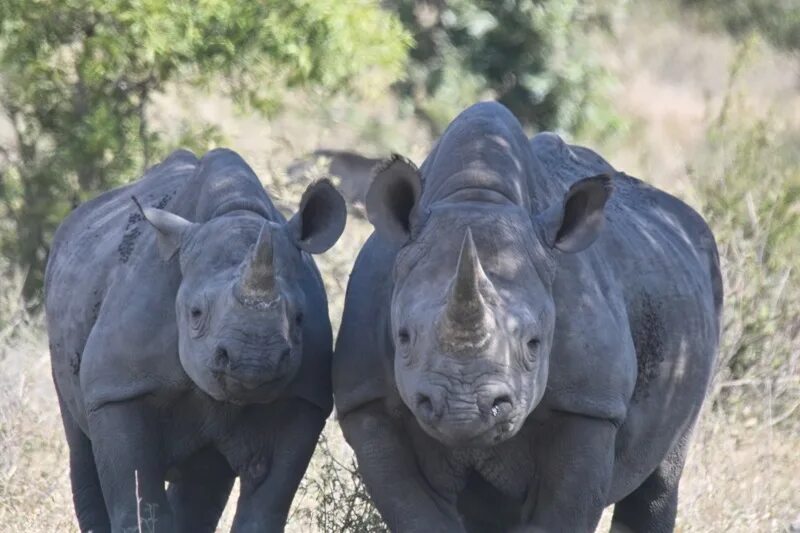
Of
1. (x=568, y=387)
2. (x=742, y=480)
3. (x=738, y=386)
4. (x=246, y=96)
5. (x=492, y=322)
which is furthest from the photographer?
(x=246, y=96)

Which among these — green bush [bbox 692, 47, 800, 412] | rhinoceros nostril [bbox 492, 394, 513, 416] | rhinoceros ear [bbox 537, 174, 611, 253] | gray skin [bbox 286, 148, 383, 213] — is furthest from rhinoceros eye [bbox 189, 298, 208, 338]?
gray skin [bbox 286, 148, 383, 213]

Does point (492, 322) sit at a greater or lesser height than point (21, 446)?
greater

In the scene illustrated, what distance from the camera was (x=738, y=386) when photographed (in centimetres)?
1270

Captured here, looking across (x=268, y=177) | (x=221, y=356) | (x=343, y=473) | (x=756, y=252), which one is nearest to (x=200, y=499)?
(x=221, y=356)

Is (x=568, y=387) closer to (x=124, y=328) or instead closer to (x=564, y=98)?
(x=124, y=328)

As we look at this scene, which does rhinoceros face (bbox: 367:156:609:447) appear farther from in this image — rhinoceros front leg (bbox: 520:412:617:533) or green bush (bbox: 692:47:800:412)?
green bush (bbox: 692:47:800:412)

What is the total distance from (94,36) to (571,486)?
7.44 meters

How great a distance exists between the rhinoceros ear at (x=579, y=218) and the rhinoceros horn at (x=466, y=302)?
29.8 inches

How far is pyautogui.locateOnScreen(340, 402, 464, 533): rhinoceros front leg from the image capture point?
757 centimetres

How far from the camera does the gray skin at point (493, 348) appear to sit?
685 cm

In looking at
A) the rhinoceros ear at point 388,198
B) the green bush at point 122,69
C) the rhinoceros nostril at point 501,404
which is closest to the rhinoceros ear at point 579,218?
the rhinoceros ear at point 388,198

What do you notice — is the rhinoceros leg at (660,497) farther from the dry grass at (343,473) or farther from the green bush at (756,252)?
the green bush at (756,252)

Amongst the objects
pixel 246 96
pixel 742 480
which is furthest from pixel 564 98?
pixel 742 480

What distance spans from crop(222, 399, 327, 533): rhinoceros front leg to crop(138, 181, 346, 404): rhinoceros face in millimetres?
334
